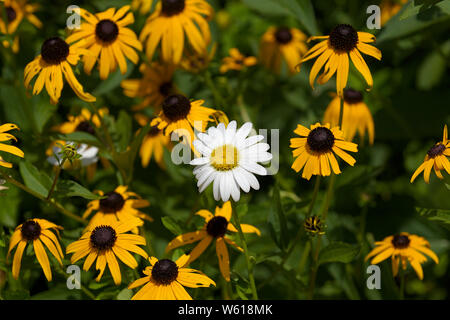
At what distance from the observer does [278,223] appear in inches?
73.2

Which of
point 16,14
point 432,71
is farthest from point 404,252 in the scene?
point 16,14

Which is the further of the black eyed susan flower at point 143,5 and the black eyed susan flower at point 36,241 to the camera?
the black eyed susan flower at point 143,5

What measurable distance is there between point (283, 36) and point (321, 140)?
4.88 ft

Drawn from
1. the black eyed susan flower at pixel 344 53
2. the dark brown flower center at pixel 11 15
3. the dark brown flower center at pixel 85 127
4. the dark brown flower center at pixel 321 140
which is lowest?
the dark brown flower center at pixel 321 140

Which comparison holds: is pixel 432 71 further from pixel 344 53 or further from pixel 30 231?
pixel 30 231

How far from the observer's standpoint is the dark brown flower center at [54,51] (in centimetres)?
182

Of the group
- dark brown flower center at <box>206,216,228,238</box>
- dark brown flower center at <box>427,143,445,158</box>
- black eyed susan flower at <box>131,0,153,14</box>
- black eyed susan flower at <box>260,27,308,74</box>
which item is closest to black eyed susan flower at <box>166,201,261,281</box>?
dark brown flower center at <box>206,216,228,238</box>

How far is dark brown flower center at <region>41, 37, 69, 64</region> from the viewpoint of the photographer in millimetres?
1819

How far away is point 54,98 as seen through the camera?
1767 mm

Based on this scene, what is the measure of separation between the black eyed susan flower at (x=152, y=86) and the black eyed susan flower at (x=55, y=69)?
697 millimetres

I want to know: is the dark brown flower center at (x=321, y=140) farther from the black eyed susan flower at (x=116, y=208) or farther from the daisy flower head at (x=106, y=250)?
the black eyed susan flower at (x=116, y=208)

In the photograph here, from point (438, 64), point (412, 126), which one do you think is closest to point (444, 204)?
point (412, 126)

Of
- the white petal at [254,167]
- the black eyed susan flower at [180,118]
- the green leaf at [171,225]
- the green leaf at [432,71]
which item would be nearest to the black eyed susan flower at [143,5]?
the black eyed susan flower at [180,118]

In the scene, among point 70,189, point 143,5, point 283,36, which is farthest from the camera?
point 283,36
